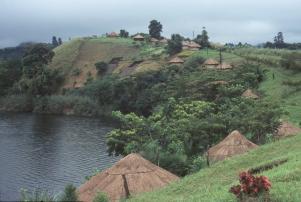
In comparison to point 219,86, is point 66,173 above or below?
below

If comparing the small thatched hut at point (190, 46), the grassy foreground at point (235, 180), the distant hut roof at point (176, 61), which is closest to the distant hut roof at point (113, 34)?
the small thatched hut at point (190, 46)

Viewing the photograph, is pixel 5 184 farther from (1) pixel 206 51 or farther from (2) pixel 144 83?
(1) pixel 206 51

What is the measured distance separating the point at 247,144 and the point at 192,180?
50.3 feet

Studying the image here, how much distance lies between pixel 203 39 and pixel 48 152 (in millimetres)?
69187

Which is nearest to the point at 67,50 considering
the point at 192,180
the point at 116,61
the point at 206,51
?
the point at 116,61

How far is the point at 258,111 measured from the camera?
4312 cm

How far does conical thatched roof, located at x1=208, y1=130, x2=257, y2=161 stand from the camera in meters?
34.6

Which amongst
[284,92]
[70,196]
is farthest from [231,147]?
[284,92]

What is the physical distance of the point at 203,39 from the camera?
126m

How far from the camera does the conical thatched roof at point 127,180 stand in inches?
1091

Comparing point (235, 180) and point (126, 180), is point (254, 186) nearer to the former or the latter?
point (235, 180)

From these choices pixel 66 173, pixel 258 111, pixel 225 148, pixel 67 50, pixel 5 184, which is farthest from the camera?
pixel 67 50

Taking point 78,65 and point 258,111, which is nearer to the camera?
point 258,111

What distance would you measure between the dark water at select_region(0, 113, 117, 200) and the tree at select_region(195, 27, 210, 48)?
3817 cm
